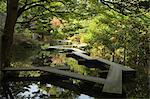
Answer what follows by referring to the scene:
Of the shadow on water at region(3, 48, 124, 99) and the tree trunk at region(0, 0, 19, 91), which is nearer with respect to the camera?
the shadow on water at region(3, 48, 124, 99)

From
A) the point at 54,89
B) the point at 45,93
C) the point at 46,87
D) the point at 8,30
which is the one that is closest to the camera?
the point at 45,93

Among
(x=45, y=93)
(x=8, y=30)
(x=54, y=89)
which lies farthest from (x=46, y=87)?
(x=8, y=30)

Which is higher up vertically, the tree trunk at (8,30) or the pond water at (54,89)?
the tree trunk at (8,30)

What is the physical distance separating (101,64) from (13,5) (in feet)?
13.2

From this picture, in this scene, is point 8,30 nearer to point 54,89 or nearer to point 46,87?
point 46,87

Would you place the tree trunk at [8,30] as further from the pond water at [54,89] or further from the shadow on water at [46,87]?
the pond water at [54,89]

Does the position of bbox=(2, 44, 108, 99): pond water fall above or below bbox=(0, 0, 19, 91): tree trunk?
below

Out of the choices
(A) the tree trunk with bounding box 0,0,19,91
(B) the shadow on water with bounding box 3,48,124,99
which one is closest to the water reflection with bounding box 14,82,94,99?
(B) the shadow on water with bounding box 3,48,124,99

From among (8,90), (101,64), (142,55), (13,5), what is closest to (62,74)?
(8,90)

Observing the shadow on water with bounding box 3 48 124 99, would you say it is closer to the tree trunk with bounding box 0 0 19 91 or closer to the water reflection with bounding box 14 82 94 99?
the water reflection with bounding box 14 82 94 99

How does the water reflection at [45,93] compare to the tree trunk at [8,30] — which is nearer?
the water reflection at [45,93]

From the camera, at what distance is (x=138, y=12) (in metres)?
8.64

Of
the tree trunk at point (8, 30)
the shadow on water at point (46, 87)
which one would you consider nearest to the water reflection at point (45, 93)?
the shadow on water at point (46, 87)

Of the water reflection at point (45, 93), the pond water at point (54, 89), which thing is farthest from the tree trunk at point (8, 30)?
the water reflection at point (45, 93)
